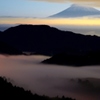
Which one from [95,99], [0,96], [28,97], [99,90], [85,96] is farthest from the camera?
[99,90]

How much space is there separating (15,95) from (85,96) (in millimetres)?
94111

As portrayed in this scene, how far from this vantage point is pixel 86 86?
19662 centimetres

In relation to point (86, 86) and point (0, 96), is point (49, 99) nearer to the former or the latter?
point (0, 96)

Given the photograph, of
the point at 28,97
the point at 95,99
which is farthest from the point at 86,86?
the point at 28,97

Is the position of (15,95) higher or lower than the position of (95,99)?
higher

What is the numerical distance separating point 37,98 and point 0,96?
→ 1264cm

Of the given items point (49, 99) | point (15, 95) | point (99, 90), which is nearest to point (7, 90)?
point (15, 95)

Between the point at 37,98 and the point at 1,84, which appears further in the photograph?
the point at 1,84

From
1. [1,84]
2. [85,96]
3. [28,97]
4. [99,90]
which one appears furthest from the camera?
[99,90]

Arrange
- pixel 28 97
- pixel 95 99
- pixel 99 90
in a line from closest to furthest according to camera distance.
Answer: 1. pixel 28 97
2. pixel 95 99
3. pixel 99 90

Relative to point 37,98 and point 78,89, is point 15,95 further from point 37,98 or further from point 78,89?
point 78,89

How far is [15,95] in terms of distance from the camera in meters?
84.8

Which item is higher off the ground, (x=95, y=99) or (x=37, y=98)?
(x=37, y=98)

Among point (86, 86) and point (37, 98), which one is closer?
point (37, 98)
